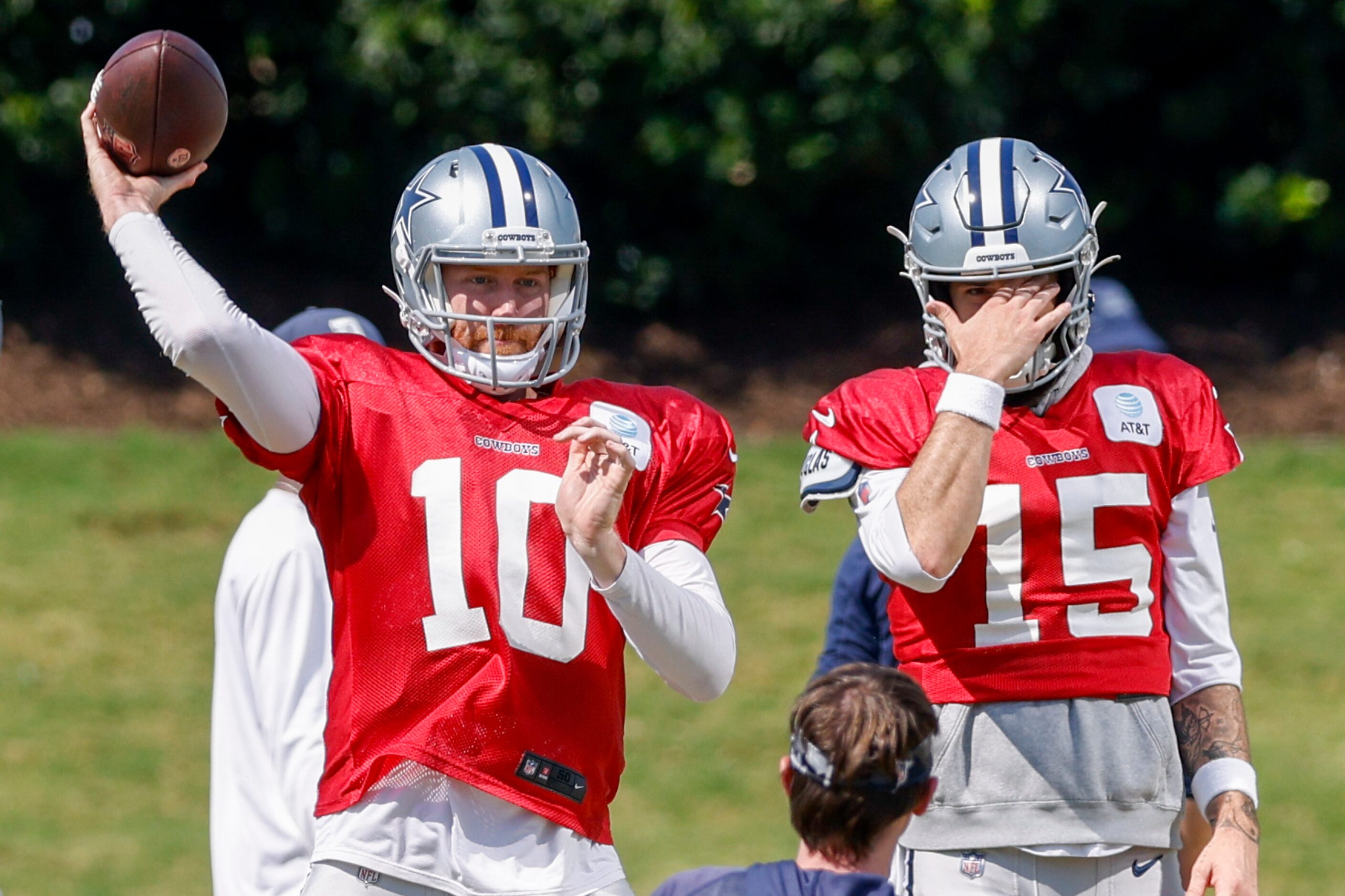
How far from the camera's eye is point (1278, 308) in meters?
11.0

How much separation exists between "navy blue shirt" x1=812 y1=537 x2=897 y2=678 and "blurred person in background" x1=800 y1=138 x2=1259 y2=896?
43 cm

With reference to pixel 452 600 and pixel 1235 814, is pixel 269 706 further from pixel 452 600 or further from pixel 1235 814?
pixel 1235 814

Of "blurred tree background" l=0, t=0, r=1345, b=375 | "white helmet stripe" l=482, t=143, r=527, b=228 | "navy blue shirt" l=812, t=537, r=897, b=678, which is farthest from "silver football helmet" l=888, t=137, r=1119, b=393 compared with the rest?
"blurred tree background" l=0, t=0, r=1345, b=375

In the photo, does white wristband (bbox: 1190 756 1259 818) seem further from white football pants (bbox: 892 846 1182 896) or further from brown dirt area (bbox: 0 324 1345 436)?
brown dirt area (bbox: 0 324 1345 436)

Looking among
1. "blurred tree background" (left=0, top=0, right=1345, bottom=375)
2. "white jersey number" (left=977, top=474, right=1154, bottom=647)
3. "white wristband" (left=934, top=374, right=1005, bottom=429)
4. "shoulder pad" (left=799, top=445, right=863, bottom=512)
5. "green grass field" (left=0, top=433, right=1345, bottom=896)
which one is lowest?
"green grass field" (left=0, top=433, right=1345, bottom=896)

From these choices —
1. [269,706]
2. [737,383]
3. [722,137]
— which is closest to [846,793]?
[269,706]

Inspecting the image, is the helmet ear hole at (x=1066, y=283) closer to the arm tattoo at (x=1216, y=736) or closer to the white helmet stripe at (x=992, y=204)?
the white helmet stripe at (x=992, y=204)

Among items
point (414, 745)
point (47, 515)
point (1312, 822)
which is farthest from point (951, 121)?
point (414, 745)

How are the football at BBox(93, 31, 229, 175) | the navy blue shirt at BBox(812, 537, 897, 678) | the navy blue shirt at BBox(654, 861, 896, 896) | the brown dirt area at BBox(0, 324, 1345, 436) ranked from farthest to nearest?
the brown dirt area at BBox(0, 324, 1345, 436), the navy blue shirt at BBox(812, 537, 897, 678), the football at BBox(93, 31, 229, 175), the navy blue shirt at BBox(654, 861, 896, 896)

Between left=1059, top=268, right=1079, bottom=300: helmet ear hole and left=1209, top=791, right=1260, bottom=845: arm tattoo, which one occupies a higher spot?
left=1059, top=268, right=1079, bottom=300: helmet ear hole

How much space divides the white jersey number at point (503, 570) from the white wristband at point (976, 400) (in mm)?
715

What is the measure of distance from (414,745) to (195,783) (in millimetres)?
4799

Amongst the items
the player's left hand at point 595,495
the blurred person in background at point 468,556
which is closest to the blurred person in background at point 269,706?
the blurred person in background at point 468,556

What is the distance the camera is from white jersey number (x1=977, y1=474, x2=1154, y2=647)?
3.33 metres
